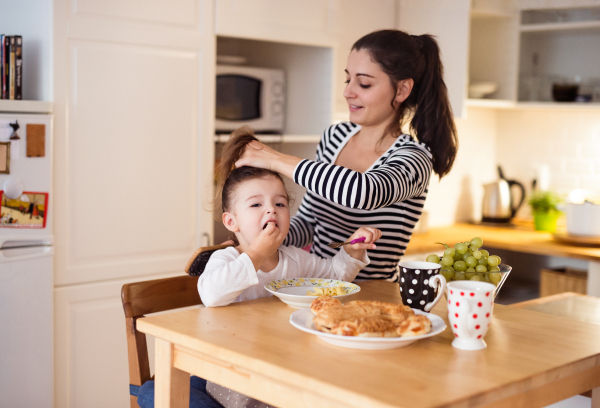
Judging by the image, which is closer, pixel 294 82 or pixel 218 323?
pixel 218 323

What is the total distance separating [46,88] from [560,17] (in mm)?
2440

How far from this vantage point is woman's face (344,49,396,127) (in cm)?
177

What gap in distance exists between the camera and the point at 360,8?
126 inches

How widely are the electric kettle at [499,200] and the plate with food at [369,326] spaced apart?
2722 mm

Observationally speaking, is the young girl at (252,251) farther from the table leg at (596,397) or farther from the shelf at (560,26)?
the shelf at (560,26)

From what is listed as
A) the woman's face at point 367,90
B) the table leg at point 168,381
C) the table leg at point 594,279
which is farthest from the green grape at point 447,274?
the table leg at point 594,279

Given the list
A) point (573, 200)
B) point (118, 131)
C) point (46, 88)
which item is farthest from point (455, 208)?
point (46, 88)

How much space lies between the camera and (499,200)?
371cm

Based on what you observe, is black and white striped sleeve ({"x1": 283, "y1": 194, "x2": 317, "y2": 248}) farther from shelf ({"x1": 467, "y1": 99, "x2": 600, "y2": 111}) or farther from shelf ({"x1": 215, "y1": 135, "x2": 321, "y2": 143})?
shelf ({"x1": 467, "y1": 99, "x2": 600, "y2": 111})

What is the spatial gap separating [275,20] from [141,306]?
1672 mm

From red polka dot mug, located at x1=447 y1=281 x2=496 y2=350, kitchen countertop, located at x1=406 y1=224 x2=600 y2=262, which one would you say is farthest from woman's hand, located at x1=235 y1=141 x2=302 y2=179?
kitchen countertop, located at x1=406 y1=224 x2=600 y2=262

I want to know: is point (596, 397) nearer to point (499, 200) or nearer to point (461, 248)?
point (461, 248)

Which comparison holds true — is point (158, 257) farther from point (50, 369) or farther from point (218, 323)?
→ point (218, 323)

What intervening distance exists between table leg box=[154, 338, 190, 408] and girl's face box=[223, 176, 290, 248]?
1.28ft
